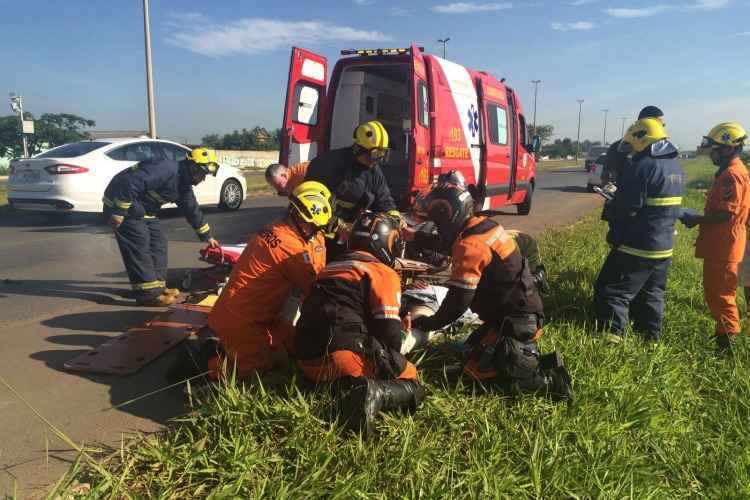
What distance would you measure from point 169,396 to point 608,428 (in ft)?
8.10

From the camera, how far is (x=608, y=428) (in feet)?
9.15

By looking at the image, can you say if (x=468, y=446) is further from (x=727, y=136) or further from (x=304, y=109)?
(x=304, y=109)

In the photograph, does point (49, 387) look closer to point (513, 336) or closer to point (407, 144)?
point (513, 336)

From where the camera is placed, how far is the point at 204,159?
5227mm

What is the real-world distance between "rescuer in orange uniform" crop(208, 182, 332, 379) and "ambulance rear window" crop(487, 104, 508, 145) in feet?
19.9

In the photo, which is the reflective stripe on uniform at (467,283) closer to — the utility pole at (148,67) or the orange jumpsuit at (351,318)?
the orange jumpsuit at (351,318)

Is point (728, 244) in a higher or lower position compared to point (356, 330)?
higher

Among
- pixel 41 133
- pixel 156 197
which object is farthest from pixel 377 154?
pixel 41 133

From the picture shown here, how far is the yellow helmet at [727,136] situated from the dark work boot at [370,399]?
338 centimetres

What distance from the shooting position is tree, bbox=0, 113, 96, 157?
31391 millimetres

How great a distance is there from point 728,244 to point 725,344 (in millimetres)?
802

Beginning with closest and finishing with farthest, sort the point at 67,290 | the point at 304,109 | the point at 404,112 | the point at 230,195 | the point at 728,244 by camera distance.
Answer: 1. the point at 728,244
2. the point at 67,290
3. the point at 304,109
4. the point at 404,112
5. the point at 230,195

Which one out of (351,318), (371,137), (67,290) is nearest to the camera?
(351,318)

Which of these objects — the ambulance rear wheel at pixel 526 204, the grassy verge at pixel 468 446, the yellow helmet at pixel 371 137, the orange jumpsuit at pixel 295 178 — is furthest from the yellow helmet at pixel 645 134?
the ambulance rear wheel at pixel 526 204
